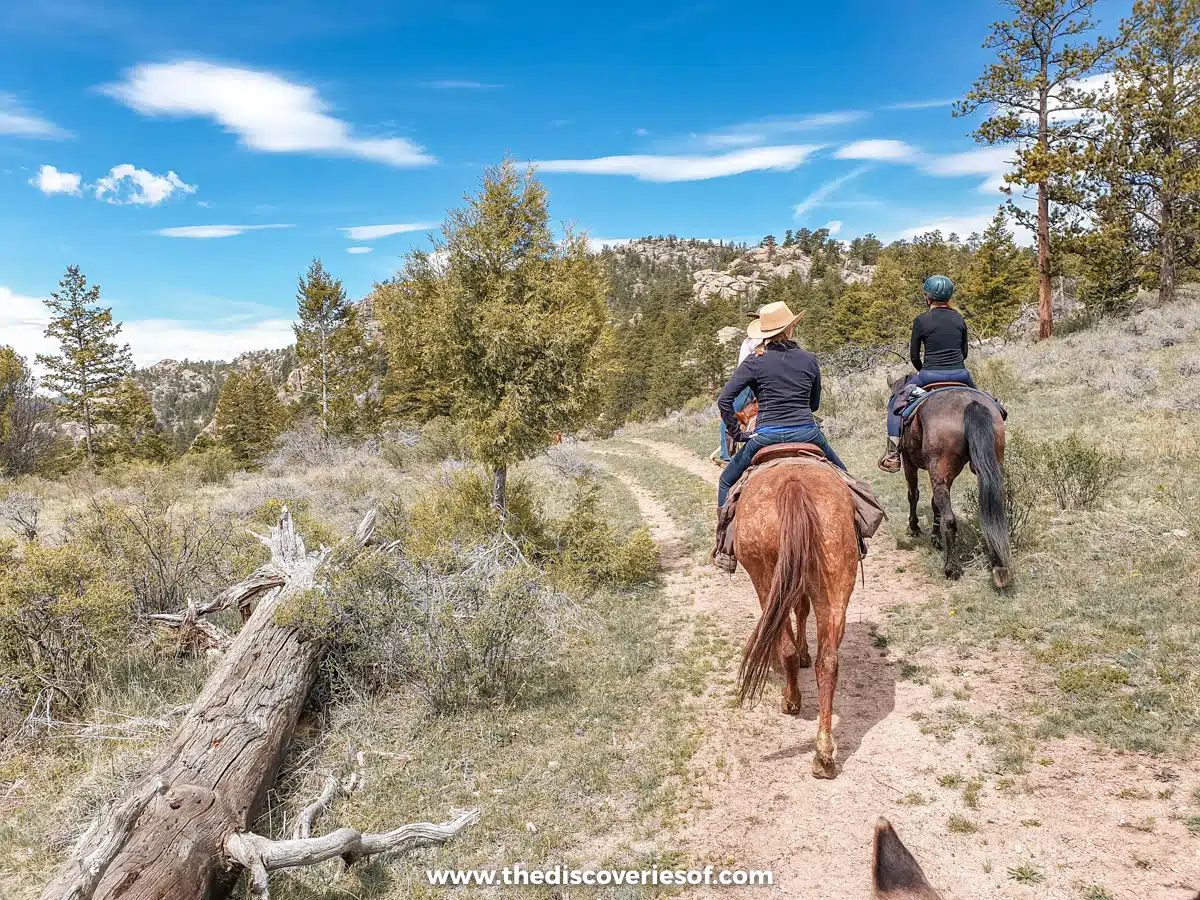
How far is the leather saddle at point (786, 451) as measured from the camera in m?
5.50

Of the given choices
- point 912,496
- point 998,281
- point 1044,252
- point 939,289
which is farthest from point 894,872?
point 998,281

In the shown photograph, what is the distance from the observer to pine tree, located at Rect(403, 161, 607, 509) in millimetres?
8281

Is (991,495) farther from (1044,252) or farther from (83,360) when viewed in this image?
(83,360)

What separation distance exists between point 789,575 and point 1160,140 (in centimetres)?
2302

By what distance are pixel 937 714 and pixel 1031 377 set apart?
14.4 m

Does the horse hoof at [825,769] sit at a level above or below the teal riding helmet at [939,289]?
below

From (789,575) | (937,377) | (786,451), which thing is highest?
(937,377)

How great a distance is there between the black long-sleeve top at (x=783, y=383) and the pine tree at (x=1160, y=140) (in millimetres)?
19458

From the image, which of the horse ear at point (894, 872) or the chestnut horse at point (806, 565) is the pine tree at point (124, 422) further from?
the horse ear at point (894, 872)

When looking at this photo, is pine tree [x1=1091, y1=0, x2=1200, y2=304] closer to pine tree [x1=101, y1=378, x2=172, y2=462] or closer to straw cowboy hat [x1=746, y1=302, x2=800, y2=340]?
straw cowboy hat [x1=746, y1=302, x2=800, y2=340]

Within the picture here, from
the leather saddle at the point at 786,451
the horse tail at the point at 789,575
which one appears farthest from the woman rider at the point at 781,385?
the horse tail at the point at 789,575

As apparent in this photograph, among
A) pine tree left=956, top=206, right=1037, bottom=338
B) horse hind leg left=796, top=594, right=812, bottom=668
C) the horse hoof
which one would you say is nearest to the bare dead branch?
the horse hoof

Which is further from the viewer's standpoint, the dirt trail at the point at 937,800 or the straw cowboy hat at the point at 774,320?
the straw cowboy hat at the point at 774,320

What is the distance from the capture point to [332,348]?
3284cm
